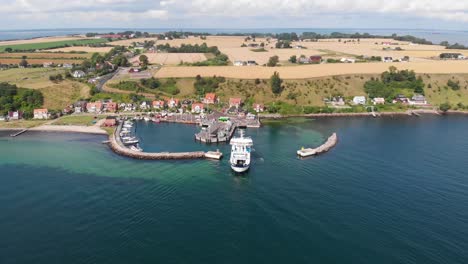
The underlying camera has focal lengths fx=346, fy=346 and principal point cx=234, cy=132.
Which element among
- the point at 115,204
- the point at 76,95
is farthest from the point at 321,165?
the point at 76,95

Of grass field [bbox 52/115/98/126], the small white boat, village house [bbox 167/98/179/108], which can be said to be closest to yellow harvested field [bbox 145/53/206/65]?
village house [bbox 167/98/179/108]

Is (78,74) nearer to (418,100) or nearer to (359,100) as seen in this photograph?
(359,100)

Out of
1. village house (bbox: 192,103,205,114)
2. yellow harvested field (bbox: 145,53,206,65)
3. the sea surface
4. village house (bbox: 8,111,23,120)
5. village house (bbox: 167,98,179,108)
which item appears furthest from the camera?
yellow harvested field (bbox: 145,53,206,65)

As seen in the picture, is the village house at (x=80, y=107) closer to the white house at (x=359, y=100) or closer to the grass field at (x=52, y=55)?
the grass field at (x=52, y=55)

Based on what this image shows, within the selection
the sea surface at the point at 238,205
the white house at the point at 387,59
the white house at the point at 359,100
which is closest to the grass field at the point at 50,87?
the sea surface at the point at 238,205

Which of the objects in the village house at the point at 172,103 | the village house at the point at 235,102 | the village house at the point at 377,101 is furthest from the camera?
the village house at the point at 377,101

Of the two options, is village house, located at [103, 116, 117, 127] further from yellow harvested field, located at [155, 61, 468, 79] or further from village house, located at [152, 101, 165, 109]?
yellow harvested field, located at [155, 61, 468, 79]
